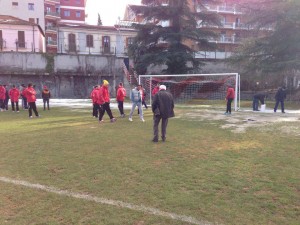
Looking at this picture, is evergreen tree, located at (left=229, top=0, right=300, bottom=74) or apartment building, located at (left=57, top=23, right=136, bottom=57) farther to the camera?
apartment building, located at (left=57, top=23, right=136, bottom=57)

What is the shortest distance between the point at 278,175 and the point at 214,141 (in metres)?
3.25

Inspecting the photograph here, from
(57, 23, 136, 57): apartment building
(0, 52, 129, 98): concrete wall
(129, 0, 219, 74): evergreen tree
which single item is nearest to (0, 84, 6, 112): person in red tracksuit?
(129, 0, 219, 74): evergreen tree

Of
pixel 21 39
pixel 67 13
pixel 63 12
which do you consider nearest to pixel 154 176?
pixel 21 39

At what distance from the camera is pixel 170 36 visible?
28500mm

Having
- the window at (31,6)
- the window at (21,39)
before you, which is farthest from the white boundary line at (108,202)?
the window at (31,6)

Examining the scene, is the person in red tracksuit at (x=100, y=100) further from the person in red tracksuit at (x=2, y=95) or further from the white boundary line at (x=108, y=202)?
the person in red tracksuit at (x=2, y=95)

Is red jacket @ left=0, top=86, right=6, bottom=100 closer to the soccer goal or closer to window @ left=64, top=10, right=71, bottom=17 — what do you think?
the soccer goal

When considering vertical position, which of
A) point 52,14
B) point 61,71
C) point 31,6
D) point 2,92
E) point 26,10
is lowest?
point 2,92

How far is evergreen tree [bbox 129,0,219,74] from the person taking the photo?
91.6 feet

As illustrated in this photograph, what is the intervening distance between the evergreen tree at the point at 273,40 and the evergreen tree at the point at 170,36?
138 inches

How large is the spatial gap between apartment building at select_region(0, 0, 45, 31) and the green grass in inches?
2004

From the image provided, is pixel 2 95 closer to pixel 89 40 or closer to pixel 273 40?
pixel 273 40

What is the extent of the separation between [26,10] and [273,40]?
45.8 meters

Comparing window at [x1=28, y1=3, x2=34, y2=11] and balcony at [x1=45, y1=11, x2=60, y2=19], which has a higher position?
window at [x1=28, y1=3, x2=34, y2=11]
